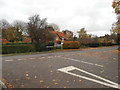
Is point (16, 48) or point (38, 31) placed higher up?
point (38, 31)

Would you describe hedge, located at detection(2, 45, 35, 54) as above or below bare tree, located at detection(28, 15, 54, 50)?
below

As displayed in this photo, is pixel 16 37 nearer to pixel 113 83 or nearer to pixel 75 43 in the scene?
pixel 75 43

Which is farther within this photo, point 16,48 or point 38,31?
point 38,31

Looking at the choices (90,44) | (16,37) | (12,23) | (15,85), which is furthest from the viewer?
(12,23)

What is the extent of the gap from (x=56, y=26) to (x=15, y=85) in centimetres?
6651

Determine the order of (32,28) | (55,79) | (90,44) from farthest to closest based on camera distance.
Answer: (90,44) → (32,28) → (55,79)

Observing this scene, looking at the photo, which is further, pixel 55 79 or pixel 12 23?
pixel 12 23

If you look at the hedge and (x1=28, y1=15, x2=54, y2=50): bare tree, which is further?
(x1=28, y1=15, x2=54, y2=50): bare tree

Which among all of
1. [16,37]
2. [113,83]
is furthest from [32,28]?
[113,83]

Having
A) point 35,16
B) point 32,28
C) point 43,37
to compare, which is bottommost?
point 43,37

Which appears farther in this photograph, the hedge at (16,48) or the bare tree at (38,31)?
the bare tree at (38,31)

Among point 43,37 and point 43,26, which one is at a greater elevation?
point 43,26

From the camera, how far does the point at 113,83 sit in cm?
531

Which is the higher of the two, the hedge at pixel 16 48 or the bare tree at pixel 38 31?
the bare tree at pixel 38 31
